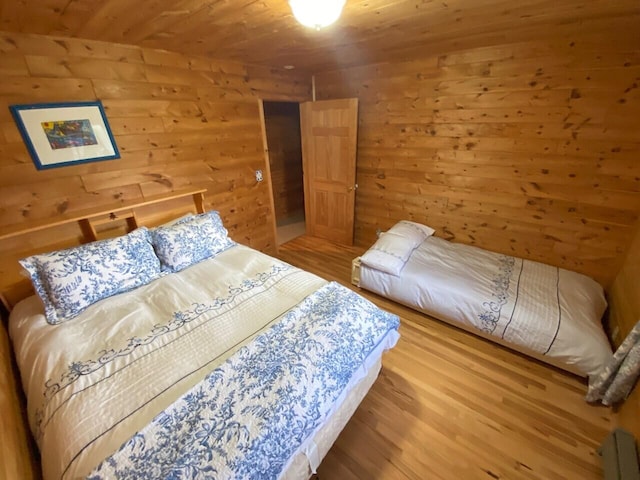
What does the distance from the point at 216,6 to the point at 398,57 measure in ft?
6.36

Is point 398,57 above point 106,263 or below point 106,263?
above

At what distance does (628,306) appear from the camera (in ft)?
5.94

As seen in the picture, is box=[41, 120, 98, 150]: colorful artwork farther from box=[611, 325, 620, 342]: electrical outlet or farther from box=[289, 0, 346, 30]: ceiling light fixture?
box=[611, 325, 620, 342]: electrical outlet

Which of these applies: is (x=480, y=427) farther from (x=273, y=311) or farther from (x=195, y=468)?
(x=195, y=468)

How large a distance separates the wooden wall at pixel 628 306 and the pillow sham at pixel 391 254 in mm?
1493

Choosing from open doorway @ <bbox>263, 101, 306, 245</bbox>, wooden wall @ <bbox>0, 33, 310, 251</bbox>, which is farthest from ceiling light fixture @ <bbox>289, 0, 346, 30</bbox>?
open doorway @ <bbox>263, 101, 306, 245</bbox>

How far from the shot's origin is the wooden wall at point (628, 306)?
1399 millimetres

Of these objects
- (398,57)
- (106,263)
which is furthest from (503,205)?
(106,263)

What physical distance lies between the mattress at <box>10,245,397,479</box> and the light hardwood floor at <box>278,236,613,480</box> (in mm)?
386

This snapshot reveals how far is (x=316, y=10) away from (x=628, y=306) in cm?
268

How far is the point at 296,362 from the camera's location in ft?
3.88

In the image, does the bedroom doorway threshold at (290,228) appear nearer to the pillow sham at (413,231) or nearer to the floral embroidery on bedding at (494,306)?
the pillow sham at (413,231)

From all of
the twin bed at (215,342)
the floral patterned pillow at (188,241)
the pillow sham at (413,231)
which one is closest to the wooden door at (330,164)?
the pillow sham at (413,231)

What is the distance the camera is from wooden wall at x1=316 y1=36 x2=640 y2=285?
6.51ft
